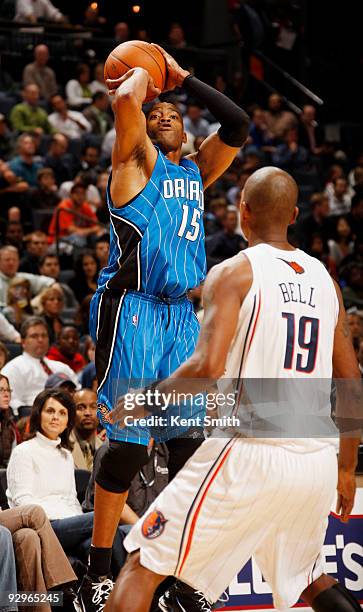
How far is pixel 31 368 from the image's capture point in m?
8.40

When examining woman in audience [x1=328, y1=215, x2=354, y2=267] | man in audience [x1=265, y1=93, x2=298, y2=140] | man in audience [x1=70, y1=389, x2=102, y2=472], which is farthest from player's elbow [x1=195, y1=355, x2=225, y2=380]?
man in audience [x1=265, y1=93, x2=298, y2=140]

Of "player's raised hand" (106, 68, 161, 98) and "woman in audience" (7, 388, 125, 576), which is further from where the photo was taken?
"woman in audience" (7, 388, 125, 576)

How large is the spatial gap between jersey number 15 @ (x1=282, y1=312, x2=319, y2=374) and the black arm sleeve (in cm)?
149

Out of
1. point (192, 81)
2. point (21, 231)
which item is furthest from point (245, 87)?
point (192, 81)

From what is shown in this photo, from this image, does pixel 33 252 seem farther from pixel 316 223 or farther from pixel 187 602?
pixel 187 602

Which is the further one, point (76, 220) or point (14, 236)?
point (76, 220)

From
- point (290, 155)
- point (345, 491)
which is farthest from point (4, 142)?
point (345, 491)

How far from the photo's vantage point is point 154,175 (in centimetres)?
436

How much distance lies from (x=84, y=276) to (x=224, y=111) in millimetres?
6508

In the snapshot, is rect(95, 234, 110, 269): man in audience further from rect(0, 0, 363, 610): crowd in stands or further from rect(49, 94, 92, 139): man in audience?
rect(49, 94, 92, 139): man in audience

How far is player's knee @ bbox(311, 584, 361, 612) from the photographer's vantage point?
350 centimetres

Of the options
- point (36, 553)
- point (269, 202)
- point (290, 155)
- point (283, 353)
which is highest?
point (290, 155)

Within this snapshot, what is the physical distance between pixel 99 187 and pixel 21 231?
5.70 ft

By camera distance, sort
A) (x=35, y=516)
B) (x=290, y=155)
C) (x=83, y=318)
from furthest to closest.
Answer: (x=290, y=155), (x=83, y=318), (x=35, y=516)
